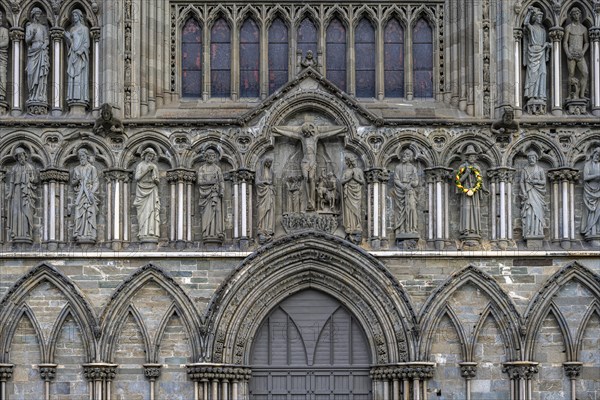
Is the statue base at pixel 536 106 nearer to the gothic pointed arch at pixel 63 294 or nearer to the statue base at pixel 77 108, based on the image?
the statue base at pixel 77 108

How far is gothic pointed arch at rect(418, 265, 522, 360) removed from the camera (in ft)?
88.5

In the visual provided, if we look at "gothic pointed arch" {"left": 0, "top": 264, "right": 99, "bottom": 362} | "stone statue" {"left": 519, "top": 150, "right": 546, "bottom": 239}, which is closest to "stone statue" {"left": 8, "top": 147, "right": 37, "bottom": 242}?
"gothic pointed arch" {"left": 0, "top": 264, "right": 99, "bottom": 362}

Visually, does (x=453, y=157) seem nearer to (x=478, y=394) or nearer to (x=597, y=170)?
(x=597, y=170)

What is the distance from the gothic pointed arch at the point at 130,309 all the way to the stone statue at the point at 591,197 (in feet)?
24.5

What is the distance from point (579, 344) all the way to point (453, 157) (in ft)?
13.7

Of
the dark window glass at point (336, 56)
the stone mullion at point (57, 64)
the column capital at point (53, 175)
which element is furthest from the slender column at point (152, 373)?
the dark window glass at point (336, 56)

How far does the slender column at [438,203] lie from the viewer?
2742cm

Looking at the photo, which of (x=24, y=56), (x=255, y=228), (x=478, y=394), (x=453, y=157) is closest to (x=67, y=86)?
(x=24, y=56)

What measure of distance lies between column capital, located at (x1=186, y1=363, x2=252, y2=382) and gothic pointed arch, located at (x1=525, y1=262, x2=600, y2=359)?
17.7 ft

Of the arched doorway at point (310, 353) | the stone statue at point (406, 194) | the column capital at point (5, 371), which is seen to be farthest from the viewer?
the arched doorway at point (310, 353)

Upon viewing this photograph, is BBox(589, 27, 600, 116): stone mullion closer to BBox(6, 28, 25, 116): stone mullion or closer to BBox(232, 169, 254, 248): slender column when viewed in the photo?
BBox(232, 169, 254, 248): slender column

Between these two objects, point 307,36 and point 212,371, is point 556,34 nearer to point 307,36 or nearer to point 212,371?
point 307,36

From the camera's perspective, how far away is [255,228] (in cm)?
2756

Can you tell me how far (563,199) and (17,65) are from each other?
34.9ft
